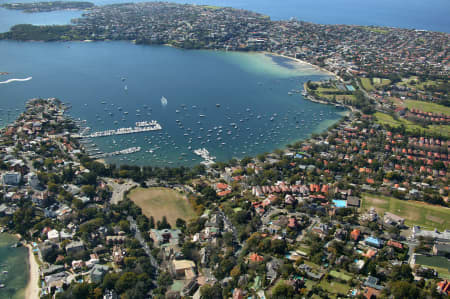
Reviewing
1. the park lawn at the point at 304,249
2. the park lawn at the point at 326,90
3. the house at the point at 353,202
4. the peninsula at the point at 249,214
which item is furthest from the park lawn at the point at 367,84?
the park lawn at the point at 304,249

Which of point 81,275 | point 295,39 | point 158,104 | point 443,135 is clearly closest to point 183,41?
point 295,39

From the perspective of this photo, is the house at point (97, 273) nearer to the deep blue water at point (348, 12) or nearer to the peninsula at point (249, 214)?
the peninsula at point (249, 214)

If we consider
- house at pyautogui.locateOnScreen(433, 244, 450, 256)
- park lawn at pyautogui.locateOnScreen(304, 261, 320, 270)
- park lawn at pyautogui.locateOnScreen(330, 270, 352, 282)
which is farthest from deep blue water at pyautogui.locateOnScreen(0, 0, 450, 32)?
house at pyautogui.locateOnScreen(433, 244, 450, 256)

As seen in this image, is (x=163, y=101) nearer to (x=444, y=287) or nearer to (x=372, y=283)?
(x=372, y=283)

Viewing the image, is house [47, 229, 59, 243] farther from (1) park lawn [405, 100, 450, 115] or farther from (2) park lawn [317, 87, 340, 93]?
(1) park lawn [405, 100, 450, 115]

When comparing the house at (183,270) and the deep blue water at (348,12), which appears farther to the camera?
the deep blue water at (348,12)

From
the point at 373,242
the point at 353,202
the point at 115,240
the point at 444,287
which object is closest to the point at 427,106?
the point at 353,202
